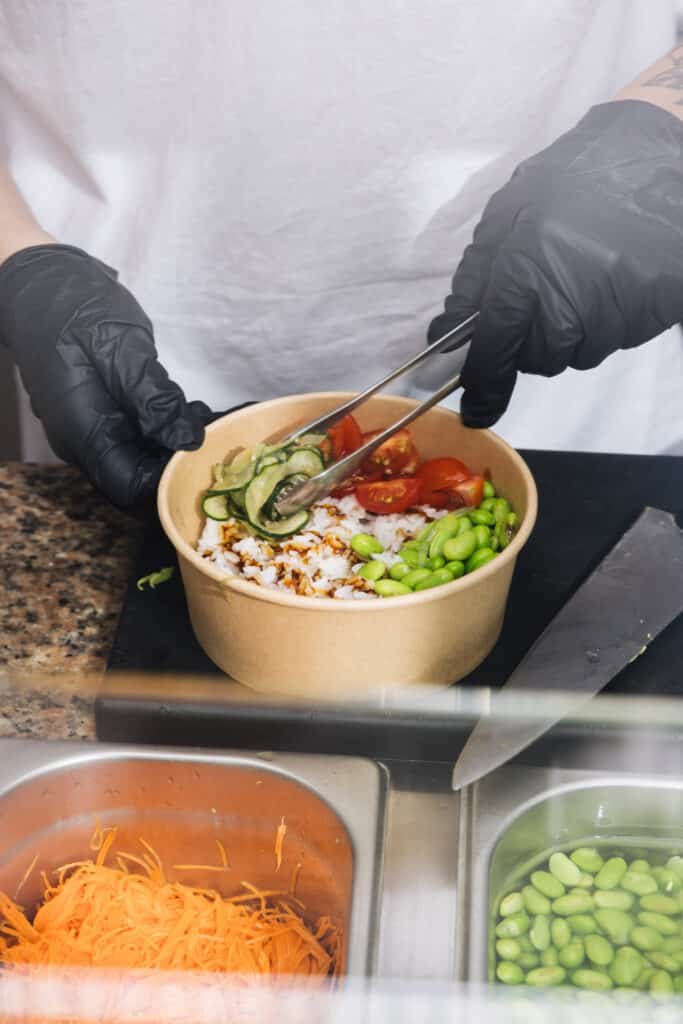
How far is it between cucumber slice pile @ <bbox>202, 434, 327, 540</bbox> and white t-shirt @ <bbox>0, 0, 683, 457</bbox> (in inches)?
9.8

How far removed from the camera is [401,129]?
3.56 ft

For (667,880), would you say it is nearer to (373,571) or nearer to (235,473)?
(373,571)

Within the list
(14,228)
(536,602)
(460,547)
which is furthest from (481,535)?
(14,228)

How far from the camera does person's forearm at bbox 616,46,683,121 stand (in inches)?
39.9

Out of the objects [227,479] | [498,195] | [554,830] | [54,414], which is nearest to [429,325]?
[498,195]

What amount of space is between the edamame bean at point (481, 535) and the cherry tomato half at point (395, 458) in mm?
148

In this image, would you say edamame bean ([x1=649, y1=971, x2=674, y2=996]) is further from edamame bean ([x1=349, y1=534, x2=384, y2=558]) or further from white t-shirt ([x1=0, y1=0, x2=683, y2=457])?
white t-shirt ([x1=0, y1=0, x2=683, y2=457])

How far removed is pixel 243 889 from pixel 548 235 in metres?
0.61

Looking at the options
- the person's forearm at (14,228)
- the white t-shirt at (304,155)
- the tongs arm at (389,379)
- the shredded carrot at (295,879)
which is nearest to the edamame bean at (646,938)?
the shredded carrot at (295,879)

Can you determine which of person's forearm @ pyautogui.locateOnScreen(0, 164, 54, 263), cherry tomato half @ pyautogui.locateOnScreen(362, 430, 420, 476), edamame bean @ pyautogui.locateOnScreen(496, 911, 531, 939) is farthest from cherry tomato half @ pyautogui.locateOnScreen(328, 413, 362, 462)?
edamame bean @ pyautogui.locateOnScreen(496, 911, 531, 939)

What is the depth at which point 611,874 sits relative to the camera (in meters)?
0.82

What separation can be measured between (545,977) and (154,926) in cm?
28

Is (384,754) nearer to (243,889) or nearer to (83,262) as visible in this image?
(243,889)

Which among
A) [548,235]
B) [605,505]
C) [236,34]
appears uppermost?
[236,34]
